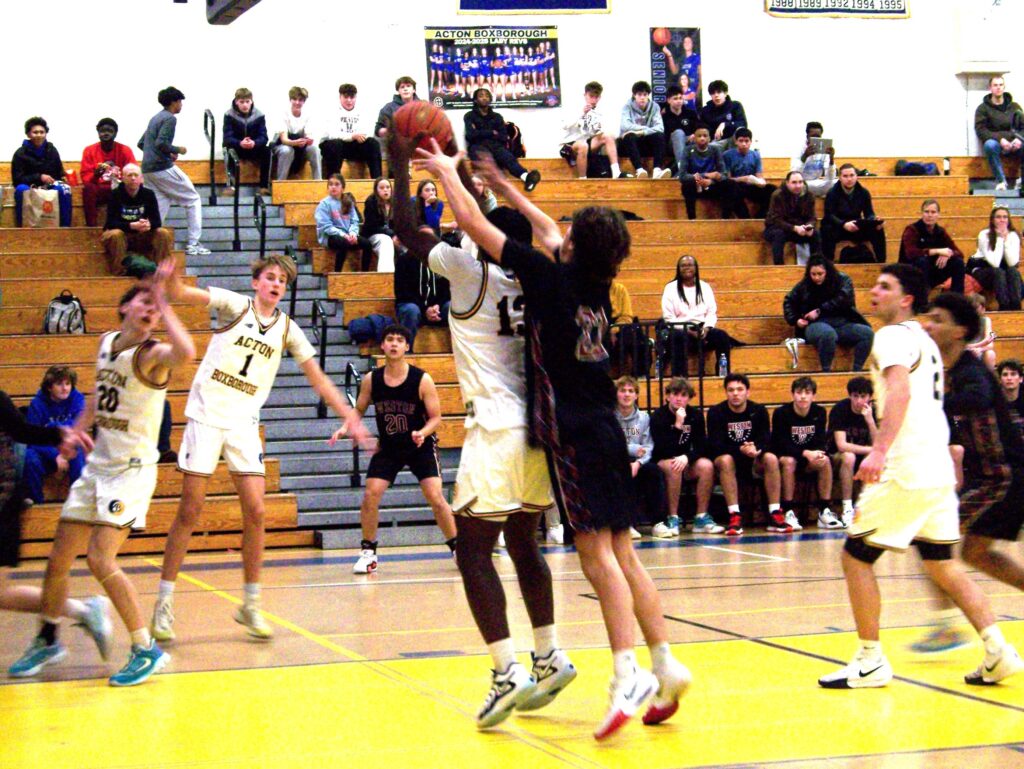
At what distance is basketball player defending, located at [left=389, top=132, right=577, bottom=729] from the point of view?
5.25 m

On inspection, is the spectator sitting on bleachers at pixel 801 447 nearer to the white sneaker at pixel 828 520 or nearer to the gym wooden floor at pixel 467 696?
the white sneaker at pixel 828 520

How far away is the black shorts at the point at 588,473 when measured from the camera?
5164 mm

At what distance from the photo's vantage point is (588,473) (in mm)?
5176

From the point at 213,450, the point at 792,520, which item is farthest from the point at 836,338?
the point at 213,450

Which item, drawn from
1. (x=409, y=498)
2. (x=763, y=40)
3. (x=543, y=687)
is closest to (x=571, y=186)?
(x=763, y=40)

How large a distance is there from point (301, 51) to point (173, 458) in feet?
26.7

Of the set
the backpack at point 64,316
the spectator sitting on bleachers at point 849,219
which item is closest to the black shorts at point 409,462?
the backpack at point 64,316

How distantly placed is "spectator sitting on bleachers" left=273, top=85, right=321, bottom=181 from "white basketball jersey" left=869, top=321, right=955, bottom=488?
1245cm

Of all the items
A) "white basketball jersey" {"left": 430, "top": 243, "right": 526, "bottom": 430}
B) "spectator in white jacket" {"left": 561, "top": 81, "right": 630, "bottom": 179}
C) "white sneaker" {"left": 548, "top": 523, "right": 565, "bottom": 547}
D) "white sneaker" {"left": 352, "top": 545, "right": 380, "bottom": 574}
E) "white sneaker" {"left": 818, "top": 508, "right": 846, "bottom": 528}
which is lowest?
"white sneaker" {"left": 818, "top": 508, "right": 846, "bottom": 528}

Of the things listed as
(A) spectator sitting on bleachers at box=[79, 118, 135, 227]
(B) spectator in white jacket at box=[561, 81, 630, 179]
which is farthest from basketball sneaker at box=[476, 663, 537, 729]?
(B) spectator in white jacket at box=[561, 81, 630, 179]

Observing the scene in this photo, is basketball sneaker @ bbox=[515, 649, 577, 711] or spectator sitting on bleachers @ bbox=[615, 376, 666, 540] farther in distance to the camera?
spectator sitting on bleachers @ bbox=[615, 376, 666, 540]

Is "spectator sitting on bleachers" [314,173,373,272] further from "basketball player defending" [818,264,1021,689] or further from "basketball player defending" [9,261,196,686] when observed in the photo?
"basketball player defending" [818,264,1021,689]

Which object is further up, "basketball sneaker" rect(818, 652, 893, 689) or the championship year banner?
the championship year banner

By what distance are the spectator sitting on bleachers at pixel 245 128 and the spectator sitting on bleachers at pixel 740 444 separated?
7066mm
